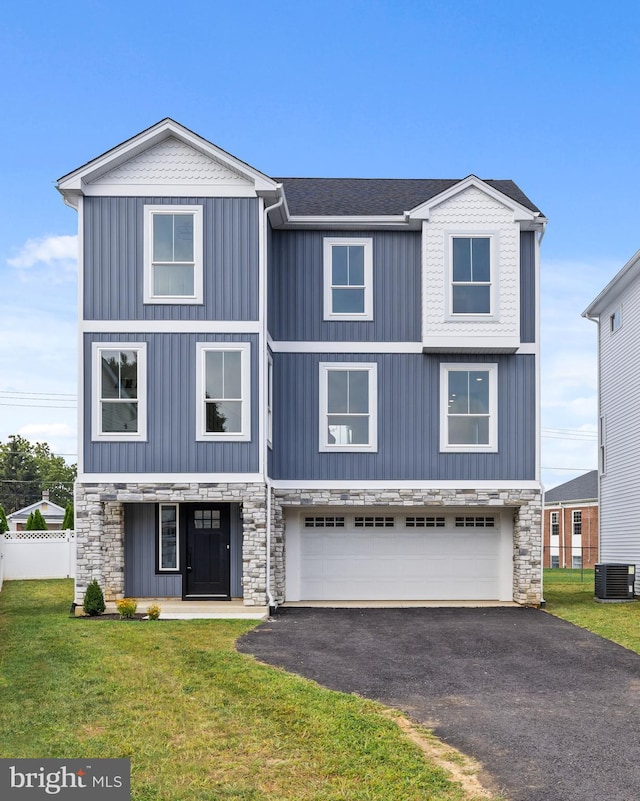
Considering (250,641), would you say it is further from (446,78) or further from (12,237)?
(12,237)

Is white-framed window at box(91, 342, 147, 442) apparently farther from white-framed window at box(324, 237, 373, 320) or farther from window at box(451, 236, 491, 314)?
window at box(451, 236, 491, 314)

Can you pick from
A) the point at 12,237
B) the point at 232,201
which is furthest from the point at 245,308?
the point at 12,237

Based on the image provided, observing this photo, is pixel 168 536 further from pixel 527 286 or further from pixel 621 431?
pixel 621 431

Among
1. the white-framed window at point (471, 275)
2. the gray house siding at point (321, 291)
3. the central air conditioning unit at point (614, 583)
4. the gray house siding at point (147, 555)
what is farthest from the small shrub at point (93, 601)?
the central air conditioning unit at point (614, 583)

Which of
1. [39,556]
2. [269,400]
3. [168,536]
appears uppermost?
[269,400]

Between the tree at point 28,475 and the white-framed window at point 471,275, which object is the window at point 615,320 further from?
the tree at point 28,475

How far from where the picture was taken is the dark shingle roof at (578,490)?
39750 mm

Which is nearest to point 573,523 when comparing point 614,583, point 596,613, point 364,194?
point 614,583

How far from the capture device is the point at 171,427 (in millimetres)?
16250

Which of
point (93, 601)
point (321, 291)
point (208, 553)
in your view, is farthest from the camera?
point (321, 291)

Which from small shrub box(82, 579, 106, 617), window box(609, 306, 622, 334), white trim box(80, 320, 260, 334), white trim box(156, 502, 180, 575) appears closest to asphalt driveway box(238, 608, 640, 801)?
white trim box(156, 502, 180, 575)

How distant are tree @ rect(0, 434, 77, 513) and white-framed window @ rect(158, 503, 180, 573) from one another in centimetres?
5255

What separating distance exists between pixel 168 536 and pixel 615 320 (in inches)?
532

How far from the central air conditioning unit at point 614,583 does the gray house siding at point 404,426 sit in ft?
11.0
